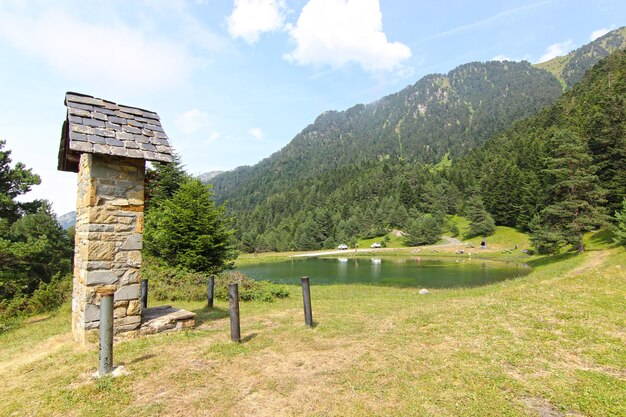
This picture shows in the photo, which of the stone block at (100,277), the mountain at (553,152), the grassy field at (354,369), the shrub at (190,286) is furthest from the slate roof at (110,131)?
the mountain at (553,152)

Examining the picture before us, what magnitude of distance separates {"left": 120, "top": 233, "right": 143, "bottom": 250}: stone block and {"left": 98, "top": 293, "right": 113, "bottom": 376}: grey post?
2466 mm

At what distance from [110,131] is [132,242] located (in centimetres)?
315

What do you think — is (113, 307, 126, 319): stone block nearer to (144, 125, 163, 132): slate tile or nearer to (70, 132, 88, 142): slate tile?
(70, 132, 88, 142): slate tile

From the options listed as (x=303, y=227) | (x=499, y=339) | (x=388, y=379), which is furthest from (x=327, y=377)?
(x=303, y=227)

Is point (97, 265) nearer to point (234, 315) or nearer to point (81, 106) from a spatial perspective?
point (234, 315)

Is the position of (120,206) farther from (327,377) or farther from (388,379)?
(388,379)

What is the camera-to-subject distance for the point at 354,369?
6605mm

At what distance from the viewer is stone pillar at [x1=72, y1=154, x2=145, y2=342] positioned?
8289 mm

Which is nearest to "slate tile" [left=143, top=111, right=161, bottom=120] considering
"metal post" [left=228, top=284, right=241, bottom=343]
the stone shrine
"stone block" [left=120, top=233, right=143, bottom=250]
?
the stone shrine

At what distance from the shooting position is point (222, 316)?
12.2 metres

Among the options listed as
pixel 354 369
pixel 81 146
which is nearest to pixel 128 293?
pixel 81 146

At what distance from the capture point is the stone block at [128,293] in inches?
337

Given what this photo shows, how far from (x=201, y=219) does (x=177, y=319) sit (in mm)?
13521

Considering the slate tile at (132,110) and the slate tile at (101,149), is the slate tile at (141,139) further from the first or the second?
the slate tile at (132,110)
